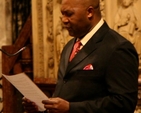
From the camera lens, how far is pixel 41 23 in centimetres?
357

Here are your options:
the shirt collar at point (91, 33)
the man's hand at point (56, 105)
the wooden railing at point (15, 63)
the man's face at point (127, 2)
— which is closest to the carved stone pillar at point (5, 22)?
the wooden railing at point (15, 63)

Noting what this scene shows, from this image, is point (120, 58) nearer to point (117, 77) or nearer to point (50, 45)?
point (117, 77)

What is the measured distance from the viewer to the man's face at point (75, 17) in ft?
5.49

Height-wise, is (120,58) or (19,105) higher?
(120,58)

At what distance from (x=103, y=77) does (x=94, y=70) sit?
0.15 ft

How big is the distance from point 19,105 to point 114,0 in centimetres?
137

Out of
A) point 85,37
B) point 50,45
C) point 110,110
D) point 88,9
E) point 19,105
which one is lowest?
point 19,105

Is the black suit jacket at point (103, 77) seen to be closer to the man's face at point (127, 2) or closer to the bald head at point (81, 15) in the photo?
the bald head at point (81, 15)

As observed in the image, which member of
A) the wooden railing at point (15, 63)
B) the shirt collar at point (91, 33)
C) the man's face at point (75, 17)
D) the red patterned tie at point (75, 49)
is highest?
the man's face at point (75, 17)

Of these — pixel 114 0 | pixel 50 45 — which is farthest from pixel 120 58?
pixel 50 45

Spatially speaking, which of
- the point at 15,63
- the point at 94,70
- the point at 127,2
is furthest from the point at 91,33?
the point at 15,63

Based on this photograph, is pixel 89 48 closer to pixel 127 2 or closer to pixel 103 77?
pixel 103 77

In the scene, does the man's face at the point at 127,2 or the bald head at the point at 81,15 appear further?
the man's face at the point at 127,2

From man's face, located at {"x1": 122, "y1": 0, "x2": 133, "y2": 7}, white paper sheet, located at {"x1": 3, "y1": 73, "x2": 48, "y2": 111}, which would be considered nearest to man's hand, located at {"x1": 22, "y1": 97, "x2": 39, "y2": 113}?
white paper sheet, located at {"x1": 3, "y1": 73, "x2": 48, "y2": 111}
